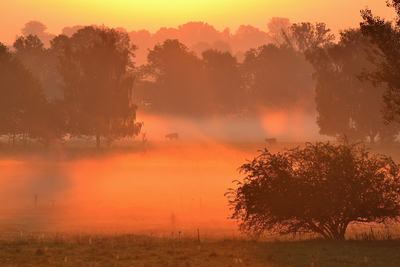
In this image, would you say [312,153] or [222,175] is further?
[222,175]

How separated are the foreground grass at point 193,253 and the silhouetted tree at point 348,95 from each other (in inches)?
2126

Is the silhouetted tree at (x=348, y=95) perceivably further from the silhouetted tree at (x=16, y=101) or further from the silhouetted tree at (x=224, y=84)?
the silhouetted tree at (x=16, y=101)

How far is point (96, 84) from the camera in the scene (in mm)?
72250

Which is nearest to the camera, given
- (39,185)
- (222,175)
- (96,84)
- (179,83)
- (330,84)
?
(39,185)

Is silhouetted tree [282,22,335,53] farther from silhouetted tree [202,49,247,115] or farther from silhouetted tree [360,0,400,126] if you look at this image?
silhouetted tree [360,0,400,126]

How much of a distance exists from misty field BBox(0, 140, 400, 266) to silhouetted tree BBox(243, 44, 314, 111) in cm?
4196

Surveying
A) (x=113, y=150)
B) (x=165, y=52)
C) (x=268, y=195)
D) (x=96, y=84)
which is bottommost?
(x=268, y=195)

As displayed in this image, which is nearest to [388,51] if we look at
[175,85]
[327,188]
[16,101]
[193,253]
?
[327,188]

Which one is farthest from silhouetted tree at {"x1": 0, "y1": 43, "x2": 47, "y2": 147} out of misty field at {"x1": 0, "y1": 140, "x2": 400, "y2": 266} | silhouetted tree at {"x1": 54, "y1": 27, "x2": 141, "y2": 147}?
silhouetted tree at {"x1": 54, "y1": 27, "x2": 141, "y2": 147}

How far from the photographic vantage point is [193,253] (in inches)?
775

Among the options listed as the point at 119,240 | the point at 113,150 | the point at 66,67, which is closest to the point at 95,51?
the point at 66,67

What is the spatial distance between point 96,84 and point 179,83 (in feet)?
143

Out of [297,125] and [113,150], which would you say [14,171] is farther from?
[297,125]

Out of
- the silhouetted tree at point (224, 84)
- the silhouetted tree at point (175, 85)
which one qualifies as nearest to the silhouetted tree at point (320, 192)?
the silhouetted tree at point (175, 85)
